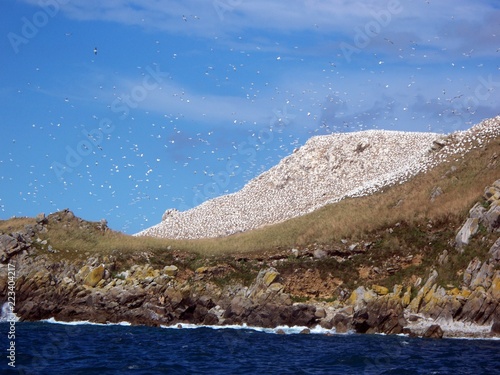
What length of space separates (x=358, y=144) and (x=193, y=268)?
5170 cm

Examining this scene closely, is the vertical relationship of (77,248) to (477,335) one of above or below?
above

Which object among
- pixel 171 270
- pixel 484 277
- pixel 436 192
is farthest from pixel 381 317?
pixel 436 192

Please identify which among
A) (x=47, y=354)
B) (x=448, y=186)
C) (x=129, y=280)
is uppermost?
(x=448, y=186)

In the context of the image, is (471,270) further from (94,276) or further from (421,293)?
A: (94,276)

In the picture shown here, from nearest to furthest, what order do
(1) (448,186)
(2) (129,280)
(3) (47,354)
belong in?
(3) (47,354) < (2) (129,280) < (1) (448,186)

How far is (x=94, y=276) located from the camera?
51844mm

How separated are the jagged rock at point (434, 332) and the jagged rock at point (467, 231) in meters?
9.38

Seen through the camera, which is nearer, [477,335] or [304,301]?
[477,335]

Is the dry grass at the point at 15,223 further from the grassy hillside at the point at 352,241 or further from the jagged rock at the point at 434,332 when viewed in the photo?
the jagged rock at the point at 434,332

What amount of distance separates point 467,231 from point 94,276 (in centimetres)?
2700

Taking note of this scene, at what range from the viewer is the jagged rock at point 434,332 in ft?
131

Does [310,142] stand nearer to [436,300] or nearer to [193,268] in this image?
[193,268]

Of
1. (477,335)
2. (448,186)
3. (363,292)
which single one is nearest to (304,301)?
(363,292)

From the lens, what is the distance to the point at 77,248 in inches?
2270
